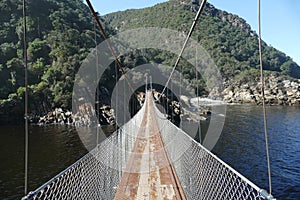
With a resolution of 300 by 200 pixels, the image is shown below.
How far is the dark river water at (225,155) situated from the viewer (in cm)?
600

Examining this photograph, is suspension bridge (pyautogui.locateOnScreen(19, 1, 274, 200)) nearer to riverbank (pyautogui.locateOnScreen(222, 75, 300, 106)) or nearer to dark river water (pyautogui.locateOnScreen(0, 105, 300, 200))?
dark river water (pyautogui.locateOnScreen(0, 105, 300, 200))

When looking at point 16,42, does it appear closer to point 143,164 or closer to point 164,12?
point 143,164

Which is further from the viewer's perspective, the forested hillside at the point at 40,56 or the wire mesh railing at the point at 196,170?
the forested hillside at the point at 40,56

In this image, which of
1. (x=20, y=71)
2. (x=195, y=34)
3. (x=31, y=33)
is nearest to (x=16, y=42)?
(x=31, y=33)

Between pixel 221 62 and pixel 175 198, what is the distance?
118 feet

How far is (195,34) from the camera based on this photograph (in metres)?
35.0

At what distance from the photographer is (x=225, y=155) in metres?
8.55

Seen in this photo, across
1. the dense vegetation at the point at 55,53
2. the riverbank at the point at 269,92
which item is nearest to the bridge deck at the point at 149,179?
the dense vegetation at the point at 55,53

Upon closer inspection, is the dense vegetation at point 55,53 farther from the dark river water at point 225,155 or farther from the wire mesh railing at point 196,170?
the wire mesh railing at point 196,170

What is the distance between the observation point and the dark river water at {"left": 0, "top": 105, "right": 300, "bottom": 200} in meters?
6.00

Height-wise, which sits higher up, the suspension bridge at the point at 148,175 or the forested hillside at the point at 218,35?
the forested hillside at the point at 218,35

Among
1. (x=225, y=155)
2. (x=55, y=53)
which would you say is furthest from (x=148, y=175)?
(x=55, y=53)

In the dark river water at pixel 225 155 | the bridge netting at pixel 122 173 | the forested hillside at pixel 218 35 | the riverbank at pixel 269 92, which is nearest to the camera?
the bridge netting at pixel 122 173

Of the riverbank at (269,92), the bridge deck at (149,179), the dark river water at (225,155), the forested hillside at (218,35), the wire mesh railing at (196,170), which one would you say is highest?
the forested hillside at (218,35)
